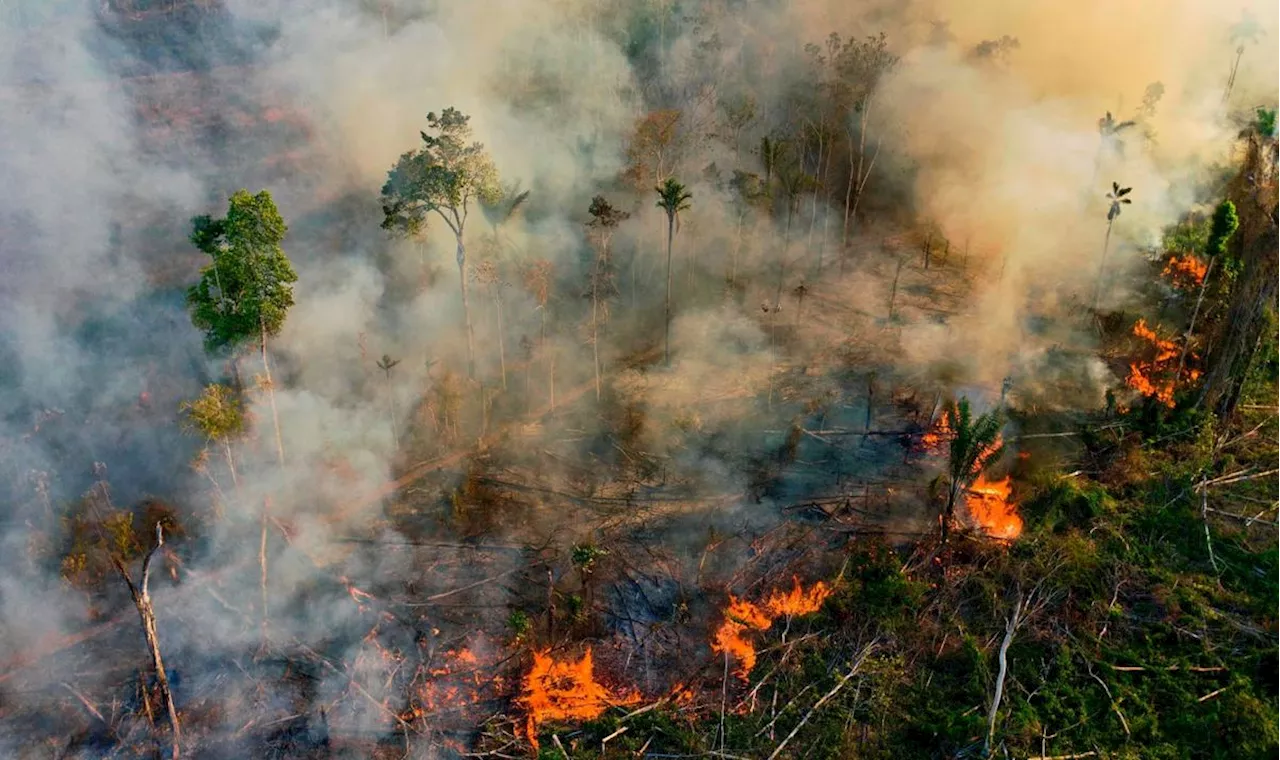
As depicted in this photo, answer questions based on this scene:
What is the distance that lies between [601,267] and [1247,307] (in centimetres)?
2043

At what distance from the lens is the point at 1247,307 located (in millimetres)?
23531

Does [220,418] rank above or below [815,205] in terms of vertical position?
below

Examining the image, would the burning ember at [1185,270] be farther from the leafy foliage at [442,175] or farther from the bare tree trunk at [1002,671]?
the leafy foliage at [442,175]

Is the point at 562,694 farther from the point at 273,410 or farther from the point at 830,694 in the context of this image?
the point at 273,410

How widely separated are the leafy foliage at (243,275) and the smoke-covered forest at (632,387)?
0.36 feet

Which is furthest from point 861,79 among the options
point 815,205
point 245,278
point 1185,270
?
point 245,278

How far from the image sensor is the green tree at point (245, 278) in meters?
21.0

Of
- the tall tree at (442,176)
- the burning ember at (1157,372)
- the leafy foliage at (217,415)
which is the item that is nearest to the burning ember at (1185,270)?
the burning ember at (1157,372)

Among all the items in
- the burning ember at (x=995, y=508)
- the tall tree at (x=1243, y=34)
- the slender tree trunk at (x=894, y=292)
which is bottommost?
the burning ember at (x=995, y=508)

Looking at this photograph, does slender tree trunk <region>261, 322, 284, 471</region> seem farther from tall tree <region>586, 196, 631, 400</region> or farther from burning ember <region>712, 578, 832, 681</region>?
burning ember <region>712, 578, 832, 681</region>

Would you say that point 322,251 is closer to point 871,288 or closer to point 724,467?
point 724,467

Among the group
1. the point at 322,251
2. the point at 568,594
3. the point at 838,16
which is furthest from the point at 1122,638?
the point at 838,16

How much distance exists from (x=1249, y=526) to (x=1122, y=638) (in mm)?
5352

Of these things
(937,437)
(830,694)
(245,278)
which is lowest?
(830,694)
